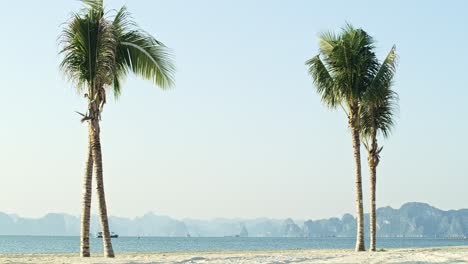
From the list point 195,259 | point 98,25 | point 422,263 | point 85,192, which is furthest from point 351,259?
point 98,25

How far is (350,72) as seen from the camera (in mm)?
31797

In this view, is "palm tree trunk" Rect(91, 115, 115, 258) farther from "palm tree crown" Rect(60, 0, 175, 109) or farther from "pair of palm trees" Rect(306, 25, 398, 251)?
"pair of palm trees" Rect(306, 25, 398, 251)

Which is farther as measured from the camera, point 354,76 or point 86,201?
point 354,76

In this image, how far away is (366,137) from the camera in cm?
3491

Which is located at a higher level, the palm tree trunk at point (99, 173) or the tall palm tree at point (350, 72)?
the tall palm tree at point (350, 72)

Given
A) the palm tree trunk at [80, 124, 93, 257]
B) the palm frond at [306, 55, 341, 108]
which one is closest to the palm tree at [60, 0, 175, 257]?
the palm tree trunk at [80, 124, 93, 257]

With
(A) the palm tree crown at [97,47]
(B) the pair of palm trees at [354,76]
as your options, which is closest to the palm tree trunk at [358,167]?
(B) the pair of palm trees at [354,76]

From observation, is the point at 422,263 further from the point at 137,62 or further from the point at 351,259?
the point at 137,62

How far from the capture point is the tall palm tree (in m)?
31.8

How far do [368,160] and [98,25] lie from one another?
16.8m

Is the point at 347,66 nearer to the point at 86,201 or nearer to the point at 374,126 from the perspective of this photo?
the point at 374,126

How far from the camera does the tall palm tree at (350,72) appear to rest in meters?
31.8

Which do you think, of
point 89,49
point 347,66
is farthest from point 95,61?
point 347,66

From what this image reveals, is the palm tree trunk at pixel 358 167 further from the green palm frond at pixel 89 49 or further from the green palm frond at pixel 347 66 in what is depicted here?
the green palm frond at pixel 89 49
